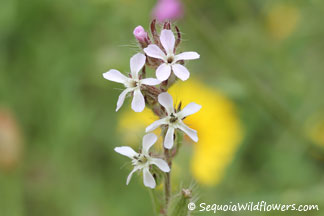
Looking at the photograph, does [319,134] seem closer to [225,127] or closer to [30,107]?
[225,127]

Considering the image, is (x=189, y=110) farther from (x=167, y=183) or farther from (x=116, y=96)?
(x=116, y=96)

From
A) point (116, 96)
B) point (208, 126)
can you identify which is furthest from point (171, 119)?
point (116, 96)

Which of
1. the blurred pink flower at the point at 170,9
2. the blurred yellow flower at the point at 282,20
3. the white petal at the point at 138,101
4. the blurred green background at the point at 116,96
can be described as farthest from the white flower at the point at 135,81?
the blurred yellow flower at the point at 282,20

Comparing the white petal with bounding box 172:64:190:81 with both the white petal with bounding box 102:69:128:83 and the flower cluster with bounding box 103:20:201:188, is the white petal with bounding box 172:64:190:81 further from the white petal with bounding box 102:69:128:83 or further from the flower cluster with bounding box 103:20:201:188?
the white petal with bounding box 102:69:128:83

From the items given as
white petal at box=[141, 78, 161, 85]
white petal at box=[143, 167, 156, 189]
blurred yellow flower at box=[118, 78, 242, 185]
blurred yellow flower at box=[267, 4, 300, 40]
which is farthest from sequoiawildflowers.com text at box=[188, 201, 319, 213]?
blurred yellow flower at box=[267, 4, 300, 40]

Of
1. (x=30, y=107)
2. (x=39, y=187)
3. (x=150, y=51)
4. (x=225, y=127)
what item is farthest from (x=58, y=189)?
(x=150, y=51)
